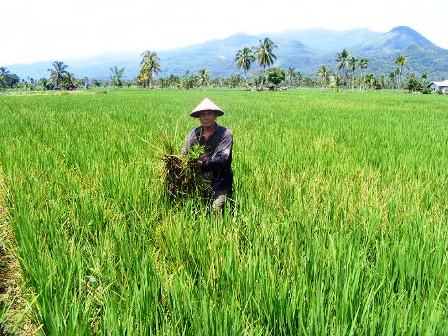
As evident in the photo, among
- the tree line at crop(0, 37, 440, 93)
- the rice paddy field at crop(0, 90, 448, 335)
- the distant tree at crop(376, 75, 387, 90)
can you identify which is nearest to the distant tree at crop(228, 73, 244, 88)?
the tree line at crop(0, 37, 440, 93)

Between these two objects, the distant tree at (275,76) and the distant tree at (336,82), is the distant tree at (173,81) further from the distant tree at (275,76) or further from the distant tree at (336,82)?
the distant tree at (336,82)

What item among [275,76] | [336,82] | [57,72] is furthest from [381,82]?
[57,72]

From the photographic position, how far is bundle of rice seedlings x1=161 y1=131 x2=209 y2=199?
11.0 feet

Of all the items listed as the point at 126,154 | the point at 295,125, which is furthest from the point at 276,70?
the point at 126,154

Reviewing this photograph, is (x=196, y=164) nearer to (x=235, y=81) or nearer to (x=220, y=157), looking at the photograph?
(x=220, y=157)

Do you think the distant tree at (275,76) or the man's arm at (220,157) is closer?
the man's arm at (220,157)

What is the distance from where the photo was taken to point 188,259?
97.8 inches

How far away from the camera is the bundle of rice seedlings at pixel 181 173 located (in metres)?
3.36

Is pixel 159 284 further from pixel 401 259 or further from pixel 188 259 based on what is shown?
pixel 401 259

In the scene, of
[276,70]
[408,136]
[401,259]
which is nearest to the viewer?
[401,259]

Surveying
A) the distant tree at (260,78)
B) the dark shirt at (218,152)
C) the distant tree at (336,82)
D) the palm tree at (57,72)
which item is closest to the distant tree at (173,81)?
the distant tree at (260,78)

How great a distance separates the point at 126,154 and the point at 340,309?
427 centimetres

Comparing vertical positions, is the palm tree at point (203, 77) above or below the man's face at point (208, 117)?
above

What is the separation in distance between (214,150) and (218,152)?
12 centimetres
